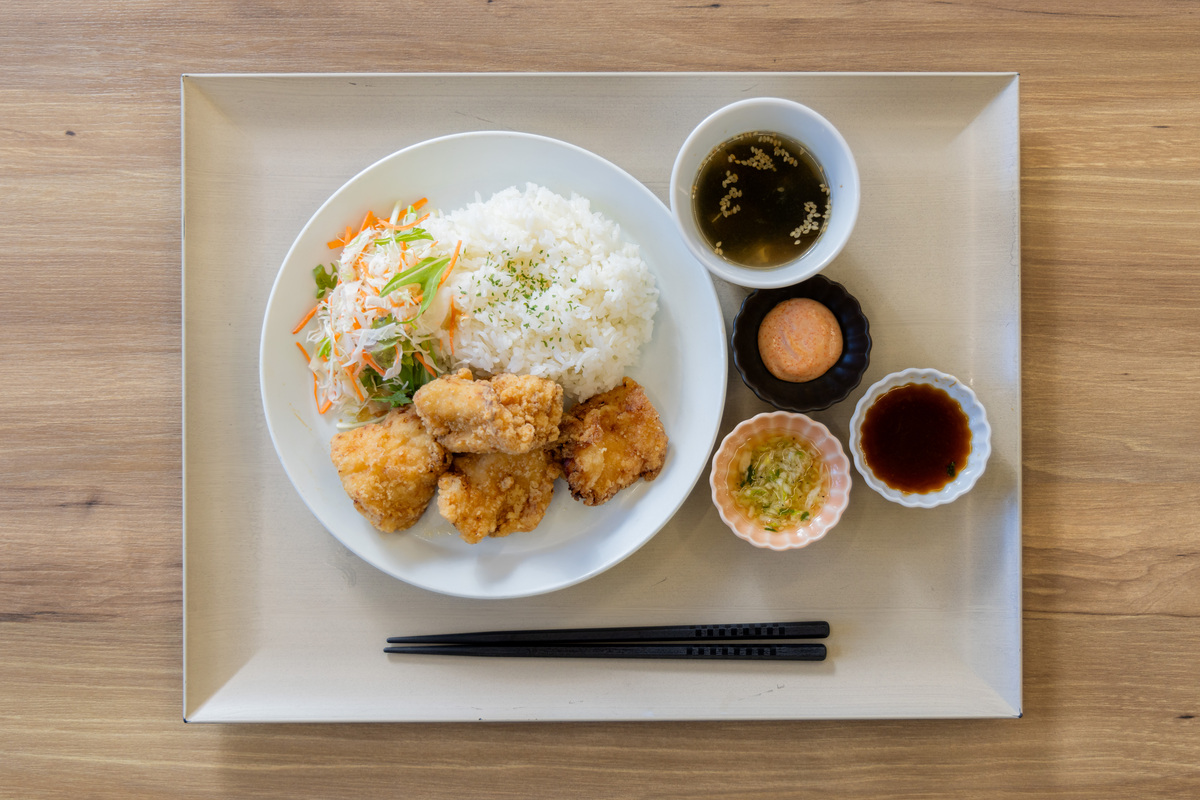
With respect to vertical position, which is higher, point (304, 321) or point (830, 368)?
point (304, 321)

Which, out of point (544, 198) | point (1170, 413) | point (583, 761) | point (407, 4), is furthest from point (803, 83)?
point (583, 761)

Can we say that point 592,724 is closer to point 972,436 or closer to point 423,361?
point 423,361

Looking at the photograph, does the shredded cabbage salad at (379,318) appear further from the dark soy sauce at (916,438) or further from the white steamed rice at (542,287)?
the dark soy sauce at (916,438)

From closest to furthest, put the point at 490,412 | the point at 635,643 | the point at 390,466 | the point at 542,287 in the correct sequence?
1. the point at 490,412
2. the point at 390,466
3. the point at 542,287
4. the point at 635,643

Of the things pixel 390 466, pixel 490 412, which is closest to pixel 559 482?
pixel 490 412

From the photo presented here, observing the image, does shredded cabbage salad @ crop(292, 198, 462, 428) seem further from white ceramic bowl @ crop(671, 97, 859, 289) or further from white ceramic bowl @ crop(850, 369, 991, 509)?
white ceramic bowl @ crop(850, 369, 991, 509)

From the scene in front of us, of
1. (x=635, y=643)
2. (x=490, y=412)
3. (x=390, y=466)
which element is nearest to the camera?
(x=490, y=412)

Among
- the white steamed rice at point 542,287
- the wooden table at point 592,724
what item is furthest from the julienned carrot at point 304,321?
the wooden table at point 592,724

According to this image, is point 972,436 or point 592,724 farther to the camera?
point 592,724
